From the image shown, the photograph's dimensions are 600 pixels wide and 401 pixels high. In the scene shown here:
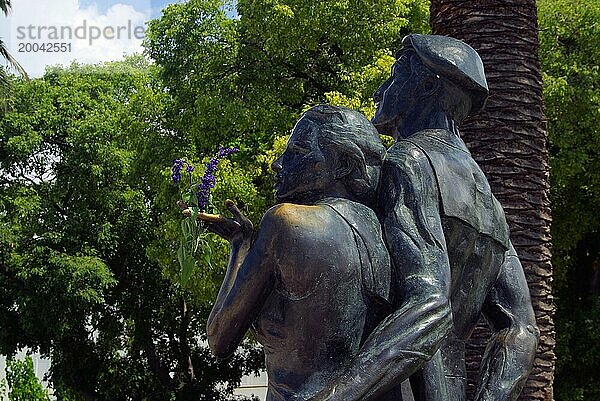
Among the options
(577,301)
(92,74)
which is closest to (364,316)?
(577,301)

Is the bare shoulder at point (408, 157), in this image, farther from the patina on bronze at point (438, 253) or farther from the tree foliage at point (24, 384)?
the tree foliage at point (24, 384)

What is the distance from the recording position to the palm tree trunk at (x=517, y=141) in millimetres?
7336

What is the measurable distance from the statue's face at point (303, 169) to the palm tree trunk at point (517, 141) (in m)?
4.50

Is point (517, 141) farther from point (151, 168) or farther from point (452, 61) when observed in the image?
point (151, 168)

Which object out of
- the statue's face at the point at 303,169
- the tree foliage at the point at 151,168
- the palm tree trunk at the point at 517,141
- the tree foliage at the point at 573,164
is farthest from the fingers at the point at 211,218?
the tree foliage at the point at 573,164

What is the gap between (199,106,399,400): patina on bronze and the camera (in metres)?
2.81

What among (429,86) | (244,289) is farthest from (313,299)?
(429,86)

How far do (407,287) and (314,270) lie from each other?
277 millimetres

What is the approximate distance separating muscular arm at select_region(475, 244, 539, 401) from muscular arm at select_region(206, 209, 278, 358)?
818mm

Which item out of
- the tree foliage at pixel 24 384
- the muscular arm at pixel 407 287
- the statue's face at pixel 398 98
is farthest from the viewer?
the tree foliage at pixel 24 384

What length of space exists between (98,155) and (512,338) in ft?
66.1

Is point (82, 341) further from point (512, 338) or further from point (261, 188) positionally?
point (512, 338)

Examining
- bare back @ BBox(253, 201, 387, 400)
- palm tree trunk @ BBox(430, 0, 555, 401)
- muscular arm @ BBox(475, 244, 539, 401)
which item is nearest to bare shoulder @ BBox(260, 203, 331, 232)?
bare back @ BBox(253, 201, 387, 400)

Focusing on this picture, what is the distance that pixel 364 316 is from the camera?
2.89m
